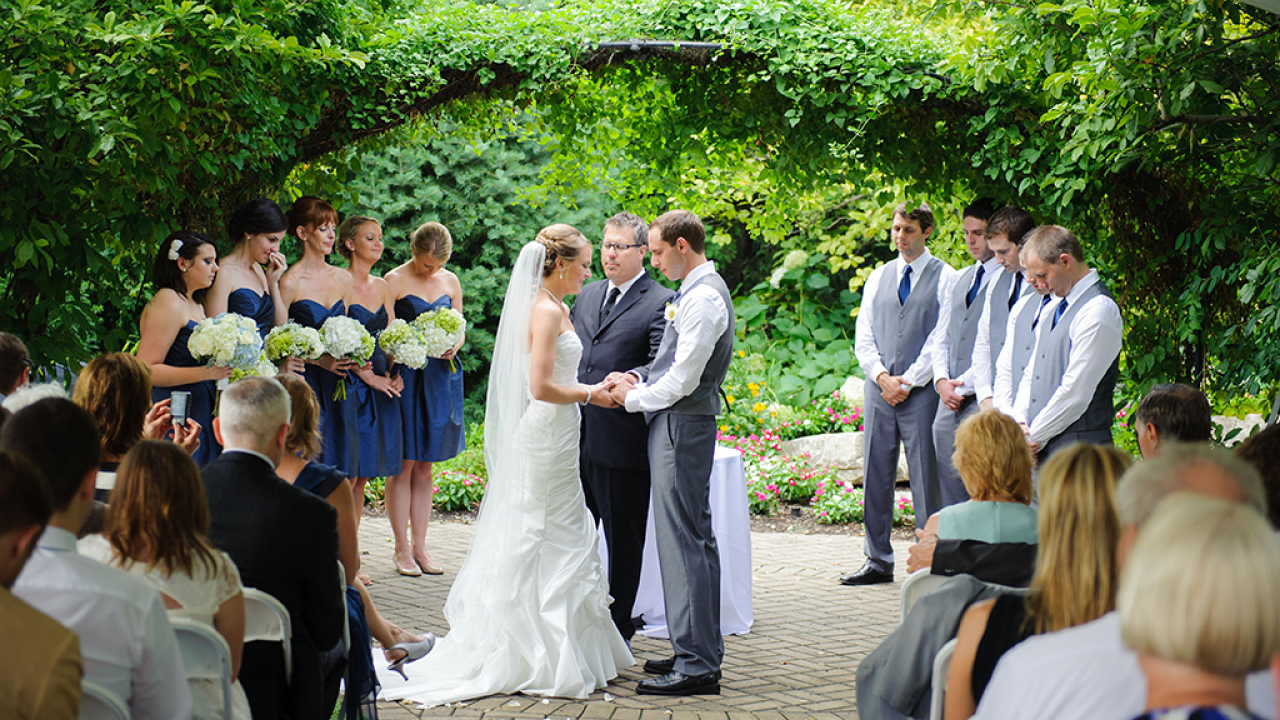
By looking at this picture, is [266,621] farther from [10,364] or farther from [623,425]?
[623,425]

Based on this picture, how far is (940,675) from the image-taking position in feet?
Answer: 7.59

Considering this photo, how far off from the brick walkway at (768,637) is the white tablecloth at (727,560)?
116mm

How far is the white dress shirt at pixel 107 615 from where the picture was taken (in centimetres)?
197

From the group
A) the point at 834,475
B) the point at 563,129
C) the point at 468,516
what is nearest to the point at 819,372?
the point at 834,475

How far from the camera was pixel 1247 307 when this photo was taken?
531cm

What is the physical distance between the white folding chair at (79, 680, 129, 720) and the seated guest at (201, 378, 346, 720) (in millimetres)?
750

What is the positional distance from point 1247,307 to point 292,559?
478cm

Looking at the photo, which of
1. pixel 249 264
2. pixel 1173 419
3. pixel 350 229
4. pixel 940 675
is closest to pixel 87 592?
pixel 940 675

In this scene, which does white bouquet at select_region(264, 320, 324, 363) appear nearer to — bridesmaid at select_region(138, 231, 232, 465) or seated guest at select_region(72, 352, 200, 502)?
bridesmaid at select_region(138, 231, 232, 465)

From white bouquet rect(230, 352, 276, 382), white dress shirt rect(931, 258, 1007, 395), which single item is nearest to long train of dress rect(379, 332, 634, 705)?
white bouquet rect(230, 352, 276, 382)

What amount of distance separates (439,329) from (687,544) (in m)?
2.60

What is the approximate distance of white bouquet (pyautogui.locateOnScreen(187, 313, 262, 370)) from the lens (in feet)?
15.6

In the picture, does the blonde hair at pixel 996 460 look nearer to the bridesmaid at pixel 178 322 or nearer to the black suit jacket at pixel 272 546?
the black suit jacket at pixel 272 546

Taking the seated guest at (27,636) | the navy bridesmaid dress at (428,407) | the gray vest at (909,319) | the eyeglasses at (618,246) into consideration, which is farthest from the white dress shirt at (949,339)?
the seated guest at (27,636)
